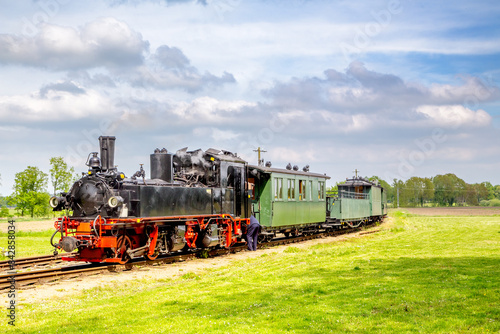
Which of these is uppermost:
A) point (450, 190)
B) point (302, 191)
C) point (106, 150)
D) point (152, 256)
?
point (106, 150)

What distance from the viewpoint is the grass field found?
27.0 ft

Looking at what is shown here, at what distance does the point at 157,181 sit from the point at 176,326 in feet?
30.5

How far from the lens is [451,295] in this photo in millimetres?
10109

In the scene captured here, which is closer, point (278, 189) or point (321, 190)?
point (278, 189)

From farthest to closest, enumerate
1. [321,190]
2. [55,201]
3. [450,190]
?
[450,190]
[321,190]
[55,201]

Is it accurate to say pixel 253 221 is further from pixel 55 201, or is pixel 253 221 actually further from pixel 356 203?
pixel 356 203

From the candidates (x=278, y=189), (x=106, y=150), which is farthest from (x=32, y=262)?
(x=278, y=189)

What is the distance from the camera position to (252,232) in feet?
70.9

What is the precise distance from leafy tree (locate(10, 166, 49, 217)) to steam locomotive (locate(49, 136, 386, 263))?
30369 mm

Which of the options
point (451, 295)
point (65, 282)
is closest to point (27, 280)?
point (65, 282)

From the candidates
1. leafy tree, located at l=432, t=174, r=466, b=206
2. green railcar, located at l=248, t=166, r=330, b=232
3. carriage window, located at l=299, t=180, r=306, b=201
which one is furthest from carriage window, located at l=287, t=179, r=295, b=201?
leafy tree, located at l=432, t=174, r=466, b=206

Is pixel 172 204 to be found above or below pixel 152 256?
above

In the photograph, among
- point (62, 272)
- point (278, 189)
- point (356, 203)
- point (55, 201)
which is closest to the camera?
point (62, 272)

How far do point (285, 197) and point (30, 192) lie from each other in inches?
1280
